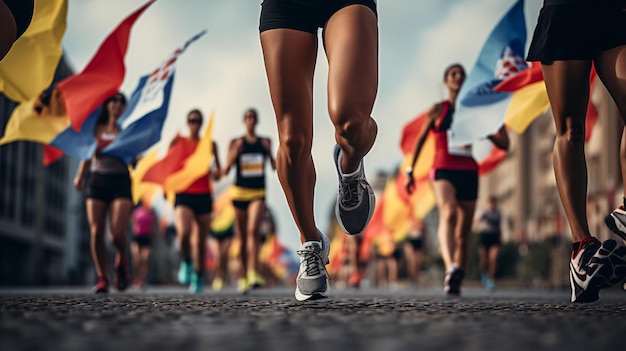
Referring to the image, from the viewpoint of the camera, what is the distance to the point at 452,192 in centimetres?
1005

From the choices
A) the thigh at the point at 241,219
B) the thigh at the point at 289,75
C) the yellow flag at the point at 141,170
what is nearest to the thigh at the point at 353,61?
the thigh at the point at 289,75

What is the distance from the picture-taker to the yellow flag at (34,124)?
38.5 feet

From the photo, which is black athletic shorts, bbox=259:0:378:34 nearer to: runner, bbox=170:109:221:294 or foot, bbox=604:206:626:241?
foot, bbox=604:206:626:241

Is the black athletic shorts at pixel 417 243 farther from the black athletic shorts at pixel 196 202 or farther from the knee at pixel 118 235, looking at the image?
the knee at pixel 118 235

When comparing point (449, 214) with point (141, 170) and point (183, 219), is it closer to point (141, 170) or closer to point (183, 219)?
point (183, 219)

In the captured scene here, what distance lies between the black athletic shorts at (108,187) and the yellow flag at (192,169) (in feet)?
9.00

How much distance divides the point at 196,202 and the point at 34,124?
2777 mm

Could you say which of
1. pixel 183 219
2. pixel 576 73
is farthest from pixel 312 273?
pixel 183 219

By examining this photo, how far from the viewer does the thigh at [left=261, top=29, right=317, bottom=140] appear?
515 centimetres

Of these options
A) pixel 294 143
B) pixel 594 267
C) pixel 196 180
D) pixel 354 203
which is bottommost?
pixel 594 267

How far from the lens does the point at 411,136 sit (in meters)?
16.6

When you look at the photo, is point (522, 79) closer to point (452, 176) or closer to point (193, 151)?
point (452, 176)

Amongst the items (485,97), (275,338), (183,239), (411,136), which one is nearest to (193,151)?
(183,239)

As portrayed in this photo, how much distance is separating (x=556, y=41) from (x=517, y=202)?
3229 inches
